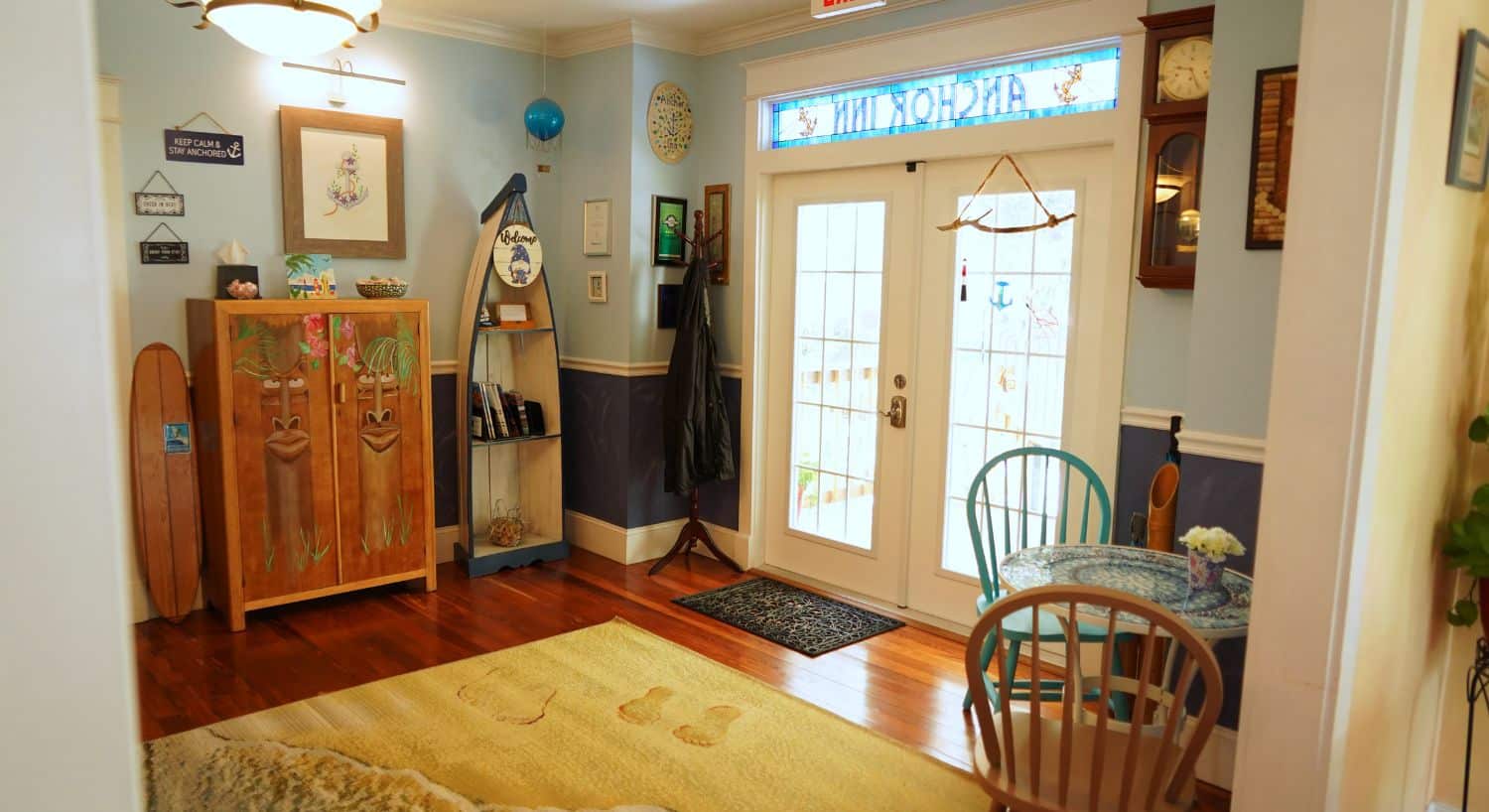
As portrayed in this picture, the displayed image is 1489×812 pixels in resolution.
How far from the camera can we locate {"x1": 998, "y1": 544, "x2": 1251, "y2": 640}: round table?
225 cm

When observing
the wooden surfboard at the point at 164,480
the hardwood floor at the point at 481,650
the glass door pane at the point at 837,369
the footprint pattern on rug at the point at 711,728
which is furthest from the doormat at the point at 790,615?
the wooden surfboard at the point at 164,480

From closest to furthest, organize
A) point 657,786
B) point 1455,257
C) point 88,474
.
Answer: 1. point 88,474
2. point 1455,257
3. point 657,786

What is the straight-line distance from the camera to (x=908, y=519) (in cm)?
417

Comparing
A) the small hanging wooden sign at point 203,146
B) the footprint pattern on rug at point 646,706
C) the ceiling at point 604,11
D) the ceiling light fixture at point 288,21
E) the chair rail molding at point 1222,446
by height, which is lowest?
the footprint pattern on rug at point 646,706

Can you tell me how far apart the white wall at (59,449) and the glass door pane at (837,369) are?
3.73 meters

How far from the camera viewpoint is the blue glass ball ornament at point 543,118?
4.74 meters

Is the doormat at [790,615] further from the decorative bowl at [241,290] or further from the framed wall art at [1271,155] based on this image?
the decorative bowl at [241,290]

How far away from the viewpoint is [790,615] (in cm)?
416

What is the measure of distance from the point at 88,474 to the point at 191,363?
12.5ft

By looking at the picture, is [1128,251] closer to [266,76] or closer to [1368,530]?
[1368,530]

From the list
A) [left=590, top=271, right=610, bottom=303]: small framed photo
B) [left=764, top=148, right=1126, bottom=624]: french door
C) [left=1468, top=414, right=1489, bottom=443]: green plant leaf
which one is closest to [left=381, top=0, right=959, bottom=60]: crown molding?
[left=764, top=148, right=1126, bottom=624]: french door

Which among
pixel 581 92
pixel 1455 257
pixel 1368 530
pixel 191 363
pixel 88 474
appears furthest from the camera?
pixel 581 92

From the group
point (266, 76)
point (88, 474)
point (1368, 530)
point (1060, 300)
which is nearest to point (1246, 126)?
point (1060, 300)

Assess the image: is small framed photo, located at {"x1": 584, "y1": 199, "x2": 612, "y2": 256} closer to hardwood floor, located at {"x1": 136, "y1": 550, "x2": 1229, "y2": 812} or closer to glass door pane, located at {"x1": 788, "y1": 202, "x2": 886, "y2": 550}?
glass door pane, located at {"x1": 788, "y1": 202, "x2": 886, "y2": 550}
